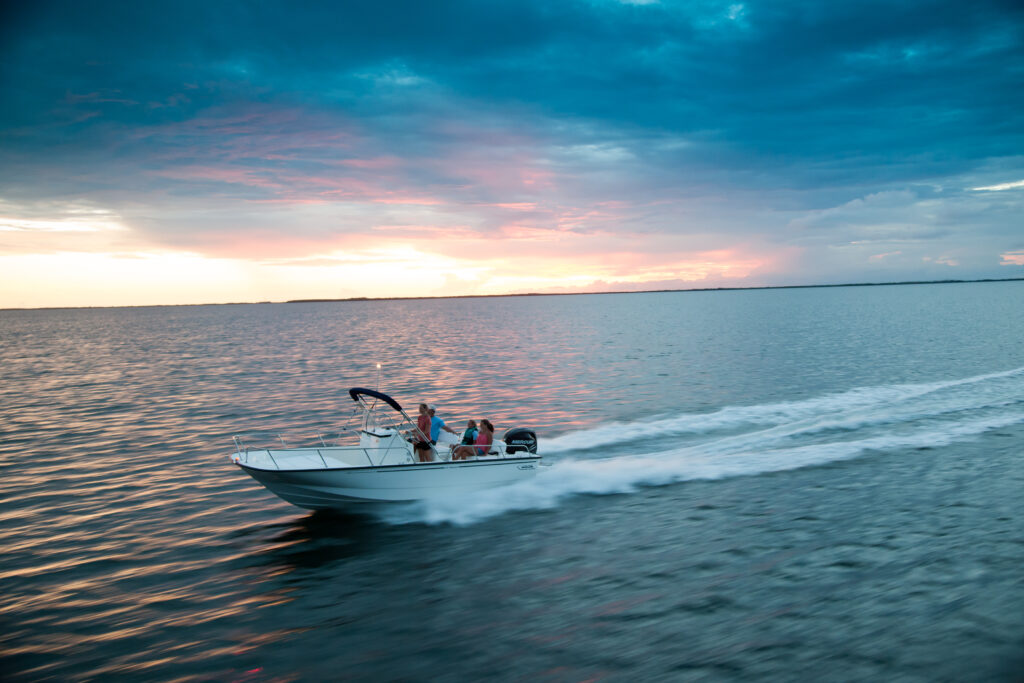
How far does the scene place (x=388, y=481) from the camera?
46.9 ft

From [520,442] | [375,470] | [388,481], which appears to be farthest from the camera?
[520,442]

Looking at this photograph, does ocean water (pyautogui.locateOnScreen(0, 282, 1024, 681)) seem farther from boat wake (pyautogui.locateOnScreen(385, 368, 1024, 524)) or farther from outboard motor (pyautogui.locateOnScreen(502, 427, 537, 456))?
outboard motor (pyautogui.locateOnScreen(502, 427, 537, 456))

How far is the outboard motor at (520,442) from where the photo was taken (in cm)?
1603

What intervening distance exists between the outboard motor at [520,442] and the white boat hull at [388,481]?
28.1 inches

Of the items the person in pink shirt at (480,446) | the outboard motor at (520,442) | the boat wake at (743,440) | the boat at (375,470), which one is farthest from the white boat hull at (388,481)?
the outboard motor at (520,442)

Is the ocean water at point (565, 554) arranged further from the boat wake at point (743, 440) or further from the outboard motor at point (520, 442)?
the outboard motor at point (520, 442)

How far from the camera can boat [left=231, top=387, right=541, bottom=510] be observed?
13648 millimetres

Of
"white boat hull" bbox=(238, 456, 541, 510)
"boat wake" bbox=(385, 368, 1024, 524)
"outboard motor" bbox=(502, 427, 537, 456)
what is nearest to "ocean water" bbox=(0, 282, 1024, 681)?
"boat wake" bbox=(385, 368, 1024, 524)

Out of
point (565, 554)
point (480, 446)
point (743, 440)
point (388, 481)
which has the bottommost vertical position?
point (565, 554)

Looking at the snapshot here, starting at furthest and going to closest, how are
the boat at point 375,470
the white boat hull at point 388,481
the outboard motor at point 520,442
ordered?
the outboard motor at point 520,442, the boat at point 375,470, the white boat hull at point 388,481

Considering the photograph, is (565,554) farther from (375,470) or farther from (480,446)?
(375,470)

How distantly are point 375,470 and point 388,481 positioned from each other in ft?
1.53

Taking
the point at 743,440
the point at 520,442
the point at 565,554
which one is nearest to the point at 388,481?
the point at 520,442

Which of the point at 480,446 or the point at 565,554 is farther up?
the point at 480,446
